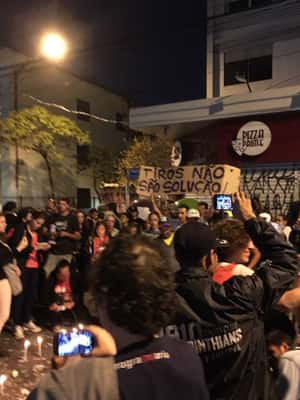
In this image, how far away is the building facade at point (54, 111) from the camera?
2355cm

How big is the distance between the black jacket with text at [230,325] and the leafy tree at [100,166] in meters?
26.4

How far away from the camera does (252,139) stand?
556 inches

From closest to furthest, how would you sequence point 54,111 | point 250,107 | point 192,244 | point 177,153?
point 192,244
point 250,107
point 177,153
point 54,111

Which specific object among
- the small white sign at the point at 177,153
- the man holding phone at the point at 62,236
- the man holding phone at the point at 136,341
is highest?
the small white sign at the point at 177,153

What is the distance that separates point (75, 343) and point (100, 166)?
27.2m

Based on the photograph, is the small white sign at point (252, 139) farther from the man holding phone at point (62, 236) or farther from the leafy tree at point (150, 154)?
the leafy tree at point (150, 154)

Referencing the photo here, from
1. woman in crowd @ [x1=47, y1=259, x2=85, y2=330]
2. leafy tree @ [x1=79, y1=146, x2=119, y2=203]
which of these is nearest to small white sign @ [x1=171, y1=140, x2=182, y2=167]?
woman in crowd @ [x1=47, y1=259, x2=85, y2=330]

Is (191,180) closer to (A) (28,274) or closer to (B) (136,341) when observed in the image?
(A) (28,274)

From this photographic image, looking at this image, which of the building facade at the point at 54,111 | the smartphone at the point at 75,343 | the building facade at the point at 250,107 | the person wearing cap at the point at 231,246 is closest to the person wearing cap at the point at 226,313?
the smartphone at the point at 75,343

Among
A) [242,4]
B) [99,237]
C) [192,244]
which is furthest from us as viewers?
[242,4]

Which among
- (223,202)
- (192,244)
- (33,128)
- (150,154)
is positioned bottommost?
(192,244)

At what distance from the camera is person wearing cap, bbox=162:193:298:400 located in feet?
6.57

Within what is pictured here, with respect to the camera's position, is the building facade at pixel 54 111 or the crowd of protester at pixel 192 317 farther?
the building facade at pixel 54 111

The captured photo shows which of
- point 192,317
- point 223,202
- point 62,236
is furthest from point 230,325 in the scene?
point 62,236
